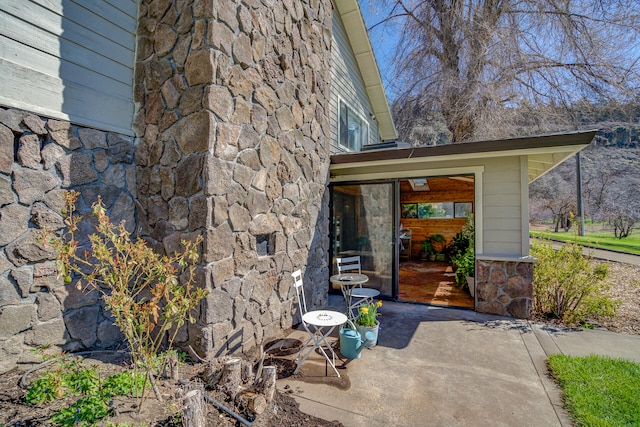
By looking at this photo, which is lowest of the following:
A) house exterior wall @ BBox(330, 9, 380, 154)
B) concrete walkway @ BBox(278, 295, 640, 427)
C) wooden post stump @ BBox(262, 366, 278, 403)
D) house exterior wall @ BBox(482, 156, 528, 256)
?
concrete walkway @ BBox(278, 295, 640, 427)

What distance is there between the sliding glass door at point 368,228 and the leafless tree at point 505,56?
21.0ft

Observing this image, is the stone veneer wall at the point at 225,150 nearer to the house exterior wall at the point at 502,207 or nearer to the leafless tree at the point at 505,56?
the house exterior wall at the point at 502,207

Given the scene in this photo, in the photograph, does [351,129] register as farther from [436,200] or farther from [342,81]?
[436,200]

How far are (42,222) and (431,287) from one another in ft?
22.3

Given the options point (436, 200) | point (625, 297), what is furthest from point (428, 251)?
point (625, 297)

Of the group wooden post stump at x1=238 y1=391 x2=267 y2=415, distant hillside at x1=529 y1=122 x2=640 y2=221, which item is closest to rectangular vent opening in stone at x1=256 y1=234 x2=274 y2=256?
wooden post stump at x1=238 y1=391 x2=267 y2=415

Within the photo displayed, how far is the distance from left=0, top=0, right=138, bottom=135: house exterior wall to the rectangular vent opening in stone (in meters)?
1.97

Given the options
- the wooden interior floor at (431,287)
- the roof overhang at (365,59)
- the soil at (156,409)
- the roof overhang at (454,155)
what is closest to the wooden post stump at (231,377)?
the soil at (156,409)

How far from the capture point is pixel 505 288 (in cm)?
509

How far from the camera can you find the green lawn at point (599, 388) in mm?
2518

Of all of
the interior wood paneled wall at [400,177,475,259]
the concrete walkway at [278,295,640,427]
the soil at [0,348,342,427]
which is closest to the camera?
the soil at [0,348,342,427]

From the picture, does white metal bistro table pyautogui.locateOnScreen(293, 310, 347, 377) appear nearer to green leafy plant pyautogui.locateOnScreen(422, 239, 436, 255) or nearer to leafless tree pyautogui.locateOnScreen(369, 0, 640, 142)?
green leafy plant pyautogui.locateOnScreen(422, 239, 436, 255)

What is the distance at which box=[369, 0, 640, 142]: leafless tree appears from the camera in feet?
29.1

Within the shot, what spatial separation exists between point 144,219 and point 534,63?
466 inches
